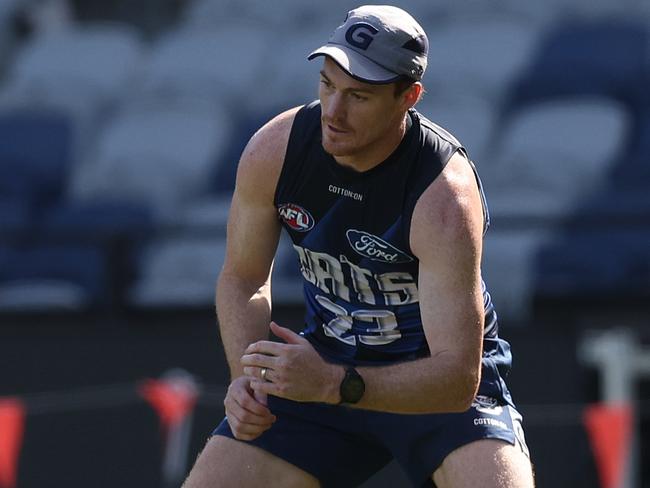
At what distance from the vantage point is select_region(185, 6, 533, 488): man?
414 cm

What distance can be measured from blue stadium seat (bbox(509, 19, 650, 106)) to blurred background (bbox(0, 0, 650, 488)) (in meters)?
0.02

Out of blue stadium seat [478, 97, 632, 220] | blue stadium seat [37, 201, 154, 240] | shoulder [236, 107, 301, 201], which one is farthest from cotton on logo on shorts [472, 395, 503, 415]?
blue stadium seat [37, 201, 154, 240]

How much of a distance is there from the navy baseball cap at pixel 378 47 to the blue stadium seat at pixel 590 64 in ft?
18.8

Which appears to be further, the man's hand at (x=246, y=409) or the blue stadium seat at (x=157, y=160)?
the blue stadium seat at (x=157, y=160)

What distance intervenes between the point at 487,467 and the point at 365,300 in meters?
0.64

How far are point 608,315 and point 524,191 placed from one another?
1.54 m

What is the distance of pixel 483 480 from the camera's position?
4309mm

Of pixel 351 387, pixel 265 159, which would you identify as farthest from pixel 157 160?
pixel 351 387

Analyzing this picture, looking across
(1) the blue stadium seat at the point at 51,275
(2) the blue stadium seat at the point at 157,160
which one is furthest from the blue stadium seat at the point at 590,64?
(1) the blue stadium seat at the point at 51,275

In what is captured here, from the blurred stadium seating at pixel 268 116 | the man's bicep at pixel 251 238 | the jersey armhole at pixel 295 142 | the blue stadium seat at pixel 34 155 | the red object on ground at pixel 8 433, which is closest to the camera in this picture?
the jersey armhole at pixel 295 142

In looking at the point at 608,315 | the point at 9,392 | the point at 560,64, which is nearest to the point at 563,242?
the point at 608,315

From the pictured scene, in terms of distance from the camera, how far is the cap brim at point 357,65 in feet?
13.4

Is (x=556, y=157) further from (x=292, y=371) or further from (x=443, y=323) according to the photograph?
(x=292, y=371)

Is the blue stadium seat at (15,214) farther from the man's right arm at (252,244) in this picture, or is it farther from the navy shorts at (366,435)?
the navy shorts at (366,435)
